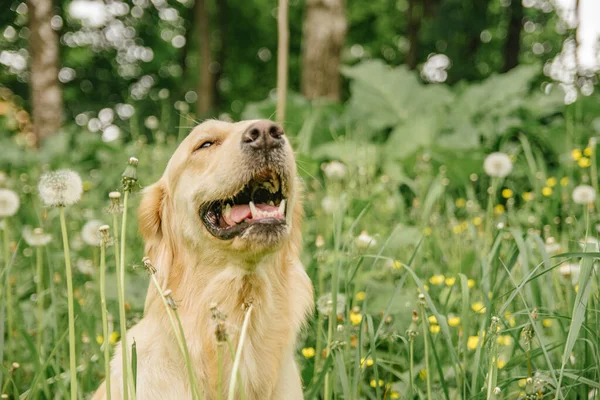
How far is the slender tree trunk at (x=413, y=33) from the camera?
16.2 m

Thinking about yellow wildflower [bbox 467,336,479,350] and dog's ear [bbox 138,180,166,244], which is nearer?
dog's ear [bbox 138,180,166,244]

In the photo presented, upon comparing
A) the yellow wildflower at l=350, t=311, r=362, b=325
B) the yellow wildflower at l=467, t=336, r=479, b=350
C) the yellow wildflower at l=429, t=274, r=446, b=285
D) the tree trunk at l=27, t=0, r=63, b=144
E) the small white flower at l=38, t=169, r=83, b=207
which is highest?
the tree trunk at l=27, t=0, r=63, b=144

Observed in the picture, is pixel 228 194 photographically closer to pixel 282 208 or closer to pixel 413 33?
pixel 282 208

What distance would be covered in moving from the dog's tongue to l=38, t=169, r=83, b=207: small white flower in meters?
0.71

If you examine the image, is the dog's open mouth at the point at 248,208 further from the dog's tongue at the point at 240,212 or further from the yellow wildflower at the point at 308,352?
the yellow wildflower at the point at 308,352

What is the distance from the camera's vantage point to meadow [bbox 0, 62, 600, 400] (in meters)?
1.98

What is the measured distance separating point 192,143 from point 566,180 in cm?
299

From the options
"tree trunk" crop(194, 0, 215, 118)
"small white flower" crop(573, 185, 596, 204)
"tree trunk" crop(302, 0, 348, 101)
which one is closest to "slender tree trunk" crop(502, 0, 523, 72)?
"tree trunk" crop(194, 0, 215, 118)

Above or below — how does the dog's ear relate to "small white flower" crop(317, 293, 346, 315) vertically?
above

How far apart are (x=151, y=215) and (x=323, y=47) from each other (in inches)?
205

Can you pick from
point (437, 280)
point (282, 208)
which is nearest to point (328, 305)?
point (282, 208)

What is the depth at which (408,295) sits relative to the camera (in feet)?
9.39

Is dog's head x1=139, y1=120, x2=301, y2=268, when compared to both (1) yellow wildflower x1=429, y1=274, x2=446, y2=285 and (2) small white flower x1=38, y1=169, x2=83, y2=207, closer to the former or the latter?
(2) small white flower x1=38, y1=169, x2=83, y2=207

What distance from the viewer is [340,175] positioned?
13.4ft
